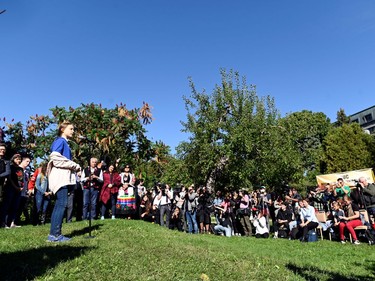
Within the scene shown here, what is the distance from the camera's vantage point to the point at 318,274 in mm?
5777

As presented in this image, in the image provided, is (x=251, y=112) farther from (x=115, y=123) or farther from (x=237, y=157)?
(x=115, y=123)

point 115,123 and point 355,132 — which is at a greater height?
point 355,132

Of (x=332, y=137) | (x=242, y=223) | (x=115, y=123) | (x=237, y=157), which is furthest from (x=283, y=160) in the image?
(x=332, y=137)

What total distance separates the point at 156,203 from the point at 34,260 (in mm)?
9690

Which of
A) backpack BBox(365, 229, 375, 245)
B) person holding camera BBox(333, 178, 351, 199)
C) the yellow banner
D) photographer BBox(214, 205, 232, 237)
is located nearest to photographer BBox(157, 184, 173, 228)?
photographer BBox(214, 205, 232, 237)

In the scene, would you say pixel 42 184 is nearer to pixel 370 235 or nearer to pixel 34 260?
pixel 34 260

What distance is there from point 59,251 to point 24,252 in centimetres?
51

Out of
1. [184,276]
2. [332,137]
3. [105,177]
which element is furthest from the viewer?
[332,137]

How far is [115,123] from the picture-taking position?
1788 cm

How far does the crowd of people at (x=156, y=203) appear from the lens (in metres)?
8.30

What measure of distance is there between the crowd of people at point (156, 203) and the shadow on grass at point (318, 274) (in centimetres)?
444

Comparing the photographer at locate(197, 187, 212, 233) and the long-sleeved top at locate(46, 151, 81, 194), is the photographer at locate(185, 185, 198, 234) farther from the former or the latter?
the long-sleeved top at locate(46, 151, 81, 194)

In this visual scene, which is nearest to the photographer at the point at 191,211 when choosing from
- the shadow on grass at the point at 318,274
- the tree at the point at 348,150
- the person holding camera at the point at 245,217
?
the person holding camera at the point at 245,217

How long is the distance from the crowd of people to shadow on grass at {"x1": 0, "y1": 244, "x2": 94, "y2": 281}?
0.80 m
